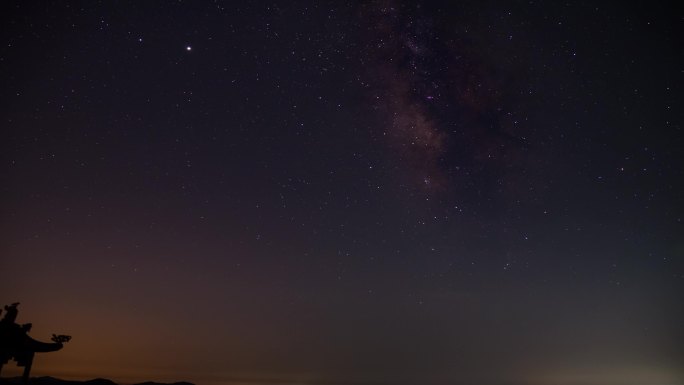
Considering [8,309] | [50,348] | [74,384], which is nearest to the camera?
[8,309]

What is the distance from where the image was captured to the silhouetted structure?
1136 centimetres

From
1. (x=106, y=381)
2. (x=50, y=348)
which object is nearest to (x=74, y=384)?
(x=106, y=381)

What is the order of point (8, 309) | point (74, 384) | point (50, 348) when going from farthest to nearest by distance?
point (74, 384), point (50, 348), point (8, 309)

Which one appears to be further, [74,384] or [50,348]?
[74,384]

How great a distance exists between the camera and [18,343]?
11.8m

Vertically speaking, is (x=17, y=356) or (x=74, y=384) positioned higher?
(x=17, y=356)

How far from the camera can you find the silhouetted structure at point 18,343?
37.3ft

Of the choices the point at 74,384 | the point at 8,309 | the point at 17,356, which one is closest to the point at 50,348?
the point at 17,356

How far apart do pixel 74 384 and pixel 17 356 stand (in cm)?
8551

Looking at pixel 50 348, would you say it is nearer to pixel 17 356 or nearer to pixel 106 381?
pixel 17 356

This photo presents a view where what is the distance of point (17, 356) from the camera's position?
479 inches

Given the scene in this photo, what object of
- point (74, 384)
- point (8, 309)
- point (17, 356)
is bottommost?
point (74, 384)

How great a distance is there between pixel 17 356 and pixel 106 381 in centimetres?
8562

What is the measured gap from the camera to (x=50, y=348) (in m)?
13.0
